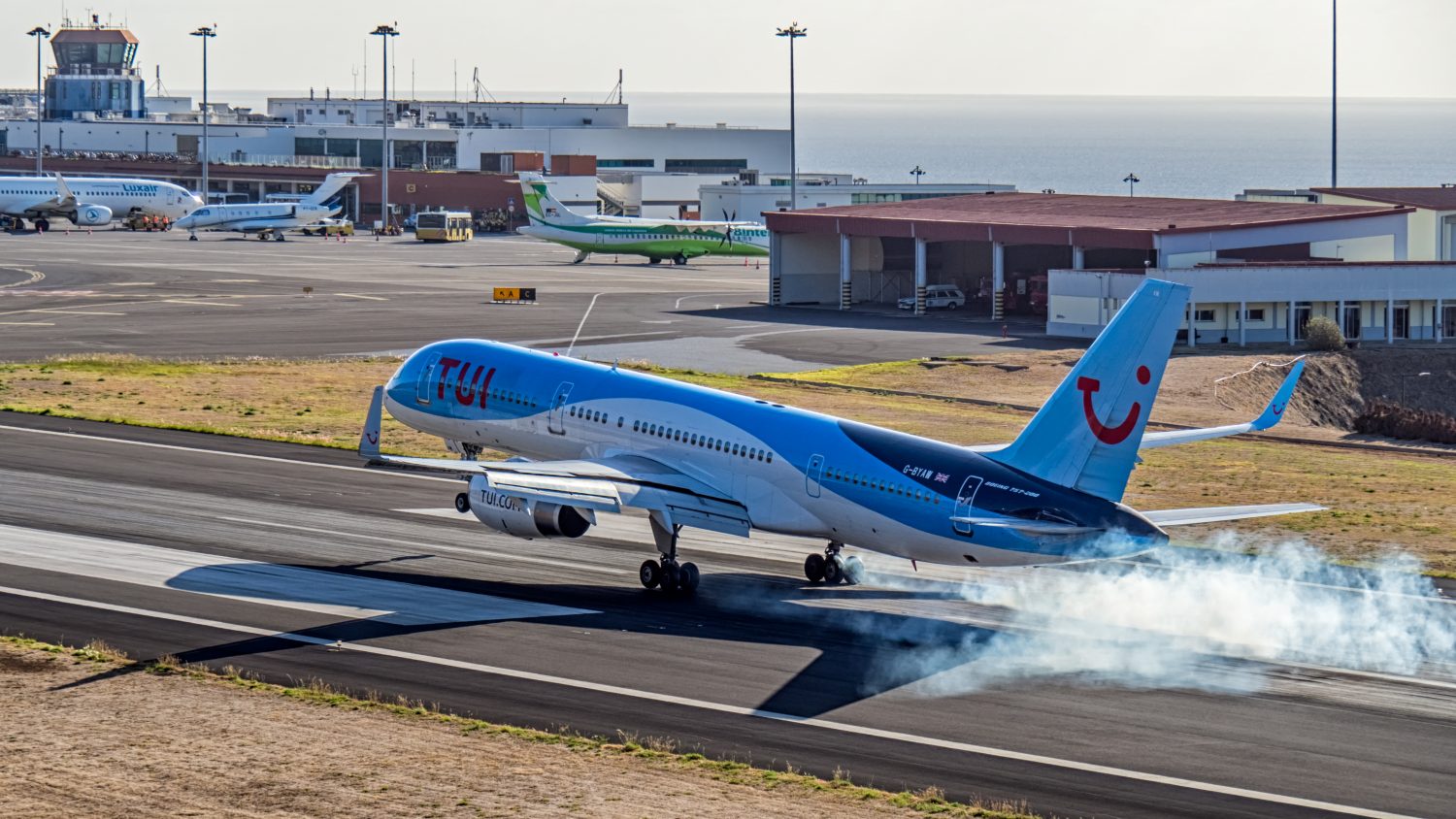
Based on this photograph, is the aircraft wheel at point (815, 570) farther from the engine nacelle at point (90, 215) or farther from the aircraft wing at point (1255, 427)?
the engine nacelle at point (90, 215)

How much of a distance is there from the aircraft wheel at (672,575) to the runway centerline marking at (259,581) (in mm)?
2366

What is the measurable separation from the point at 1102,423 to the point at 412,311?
83.1 meters

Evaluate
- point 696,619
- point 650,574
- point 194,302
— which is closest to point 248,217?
point 194,302

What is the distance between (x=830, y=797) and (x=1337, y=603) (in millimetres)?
18811

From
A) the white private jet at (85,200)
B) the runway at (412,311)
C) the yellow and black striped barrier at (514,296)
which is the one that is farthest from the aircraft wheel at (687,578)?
the white private jet at (85,200)

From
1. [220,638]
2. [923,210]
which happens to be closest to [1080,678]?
[220,638]

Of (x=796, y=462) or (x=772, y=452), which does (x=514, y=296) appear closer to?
(x=772, y=452)

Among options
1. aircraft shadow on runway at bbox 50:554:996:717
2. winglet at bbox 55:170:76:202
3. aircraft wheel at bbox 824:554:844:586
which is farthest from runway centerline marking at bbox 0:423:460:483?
winglet at bbox 55:170:76:202

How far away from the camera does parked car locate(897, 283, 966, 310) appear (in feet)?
393

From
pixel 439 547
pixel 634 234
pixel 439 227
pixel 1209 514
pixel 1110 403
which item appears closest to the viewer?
pixel 1110 403

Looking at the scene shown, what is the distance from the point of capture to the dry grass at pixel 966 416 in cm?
5034

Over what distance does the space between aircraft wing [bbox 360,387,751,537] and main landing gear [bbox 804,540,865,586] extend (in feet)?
8.06

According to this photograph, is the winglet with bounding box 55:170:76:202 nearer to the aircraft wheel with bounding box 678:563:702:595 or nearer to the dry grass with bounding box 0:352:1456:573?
the dry grass with bounding box 0:352:1456:573

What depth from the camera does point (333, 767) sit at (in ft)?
88.5
